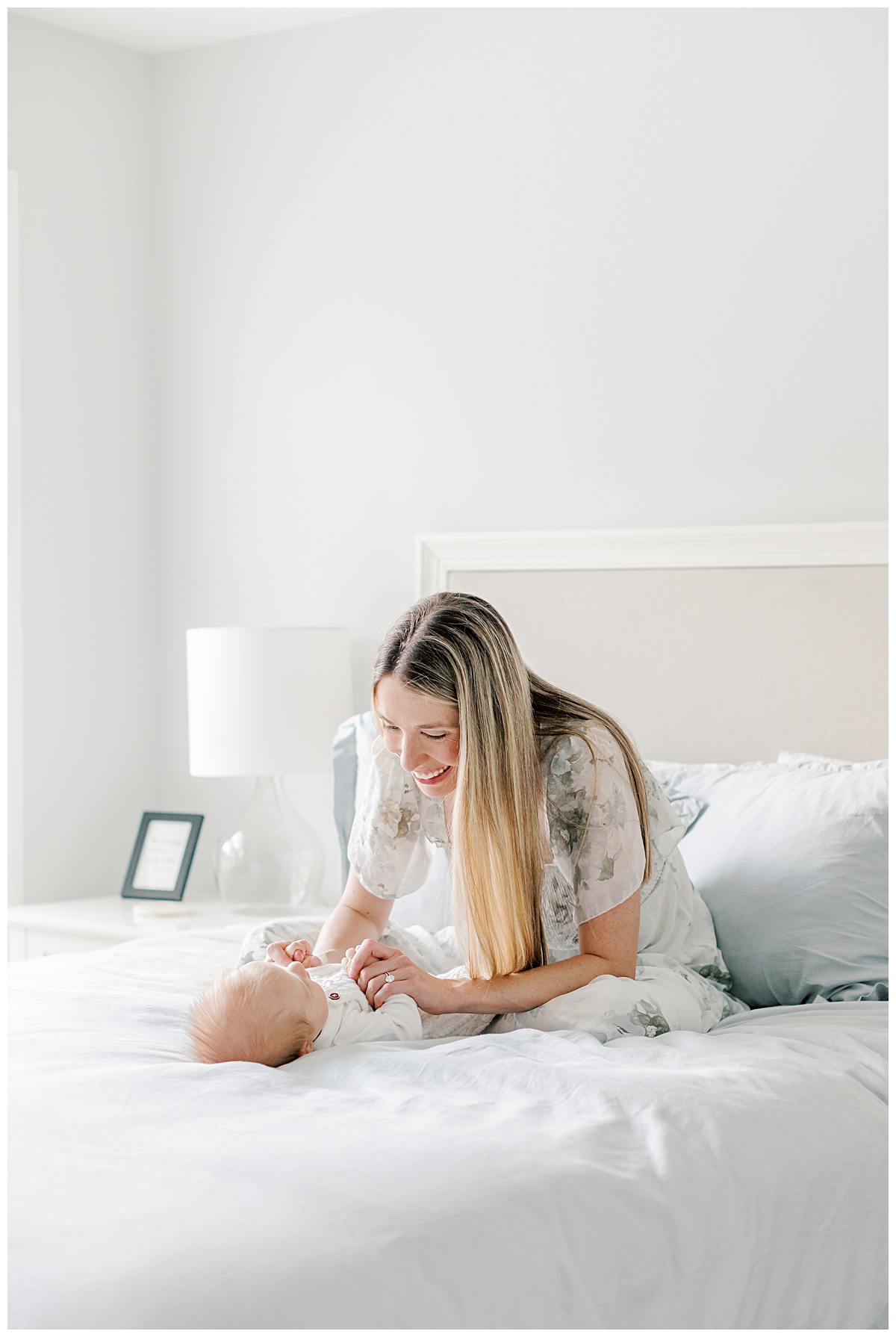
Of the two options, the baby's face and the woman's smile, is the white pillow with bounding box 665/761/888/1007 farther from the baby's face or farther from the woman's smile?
the baby's face

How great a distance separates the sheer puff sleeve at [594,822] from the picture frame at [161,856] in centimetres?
170

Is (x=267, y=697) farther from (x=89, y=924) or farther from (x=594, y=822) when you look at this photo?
(x=594, y=822)

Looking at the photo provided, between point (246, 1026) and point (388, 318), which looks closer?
point (246, 1026)

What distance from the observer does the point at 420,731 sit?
5.37ft

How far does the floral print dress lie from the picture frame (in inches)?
55.2

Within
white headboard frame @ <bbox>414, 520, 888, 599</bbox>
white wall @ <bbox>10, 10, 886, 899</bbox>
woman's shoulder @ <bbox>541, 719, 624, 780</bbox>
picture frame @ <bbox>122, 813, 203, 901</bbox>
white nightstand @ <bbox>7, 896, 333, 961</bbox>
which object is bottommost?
white nightstand @ <bbox>7, 896, 333, 961</bbox>

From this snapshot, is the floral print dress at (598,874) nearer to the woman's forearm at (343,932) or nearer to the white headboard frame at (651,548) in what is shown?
the woman's forearm at (343,932)

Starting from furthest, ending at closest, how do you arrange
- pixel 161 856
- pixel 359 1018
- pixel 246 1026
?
pixel 161 856 < pixel 359 1018 < pixel 246 1026

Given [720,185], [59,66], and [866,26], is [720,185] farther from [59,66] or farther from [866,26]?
[59,66]

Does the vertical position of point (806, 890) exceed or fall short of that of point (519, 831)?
it falls short

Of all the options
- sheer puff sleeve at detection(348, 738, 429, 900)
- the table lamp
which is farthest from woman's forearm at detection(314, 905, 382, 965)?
the table lamp

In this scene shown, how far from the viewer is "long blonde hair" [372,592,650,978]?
63.1 inches

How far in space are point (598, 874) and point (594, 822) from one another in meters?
0.06

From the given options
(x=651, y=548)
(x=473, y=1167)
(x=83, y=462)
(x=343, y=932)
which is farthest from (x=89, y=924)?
(x=473, y=1167)
